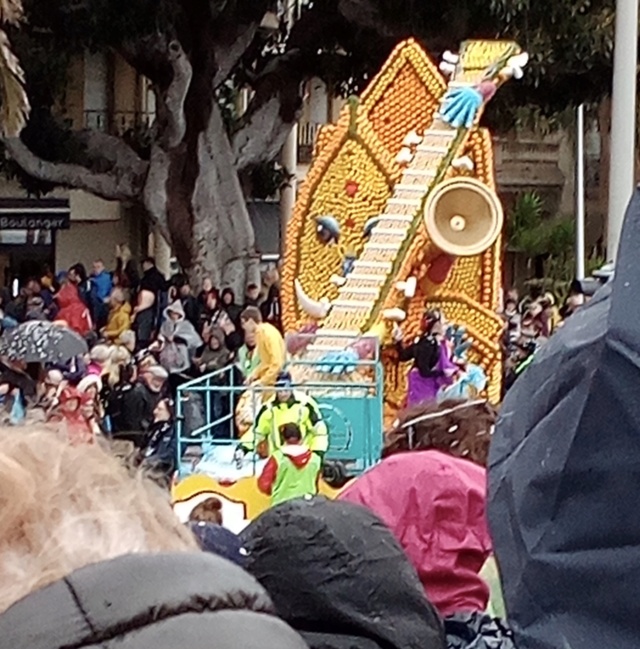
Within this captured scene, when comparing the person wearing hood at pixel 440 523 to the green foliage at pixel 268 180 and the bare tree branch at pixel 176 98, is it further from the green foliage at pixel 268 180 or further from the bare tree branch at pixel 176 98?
the green foliage at pixel 268 180

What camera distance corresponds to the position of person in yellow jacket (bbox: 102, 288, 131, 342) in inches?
671

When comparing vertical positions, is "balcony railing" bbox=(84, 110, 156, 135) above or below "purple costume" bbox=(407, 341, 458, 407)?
above

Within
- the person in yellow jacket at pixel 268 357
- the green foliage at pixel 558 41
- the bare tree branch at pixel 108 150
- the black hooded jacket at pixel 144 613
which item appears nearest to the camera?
the black hooded jacket at pixel 144 613

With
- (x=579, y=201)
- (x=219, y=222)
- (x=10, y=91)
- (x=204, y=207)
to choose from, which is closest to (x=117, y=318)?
(x=204, y=207)

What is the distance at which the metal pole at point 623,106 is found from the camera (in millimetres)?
16109

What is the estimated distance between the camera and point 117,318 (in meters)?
17.4

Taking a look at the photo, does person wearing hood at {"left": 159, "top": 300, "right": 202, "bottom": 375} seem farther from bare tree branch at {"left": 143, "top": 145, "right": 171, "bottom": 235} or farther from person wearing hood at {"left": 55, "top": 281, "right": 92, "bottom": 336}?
bare tree branch at {"left": 143, "top": 145, "right": 171, "bottom": 235}

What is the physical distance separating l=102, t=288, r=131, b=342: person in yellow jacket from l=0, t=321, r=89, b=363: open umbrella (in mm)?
5030

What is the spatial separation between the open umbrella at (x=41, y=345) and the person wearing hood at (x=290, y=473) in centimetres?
307

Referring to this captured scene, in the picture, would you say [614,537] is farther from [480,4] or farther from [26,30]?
[26,30]

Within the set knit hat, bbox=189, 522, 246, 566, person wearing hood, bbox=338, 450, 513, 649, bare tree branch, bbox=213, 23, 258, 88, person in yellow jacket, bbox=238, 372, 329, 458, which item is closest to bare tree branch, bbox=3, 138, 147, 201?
bare tree branch, bbox=213, 23, 258, 88

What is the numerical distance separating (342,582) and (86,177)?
67.5ft

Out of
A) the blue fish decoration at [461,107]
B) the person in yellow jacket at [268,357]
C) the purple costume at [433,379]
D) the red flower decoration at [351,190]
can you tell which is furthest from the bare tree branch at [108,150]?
the purple costume at [433,379]

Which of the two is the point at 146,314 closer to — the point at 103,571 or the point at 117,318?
the point at 117,318
